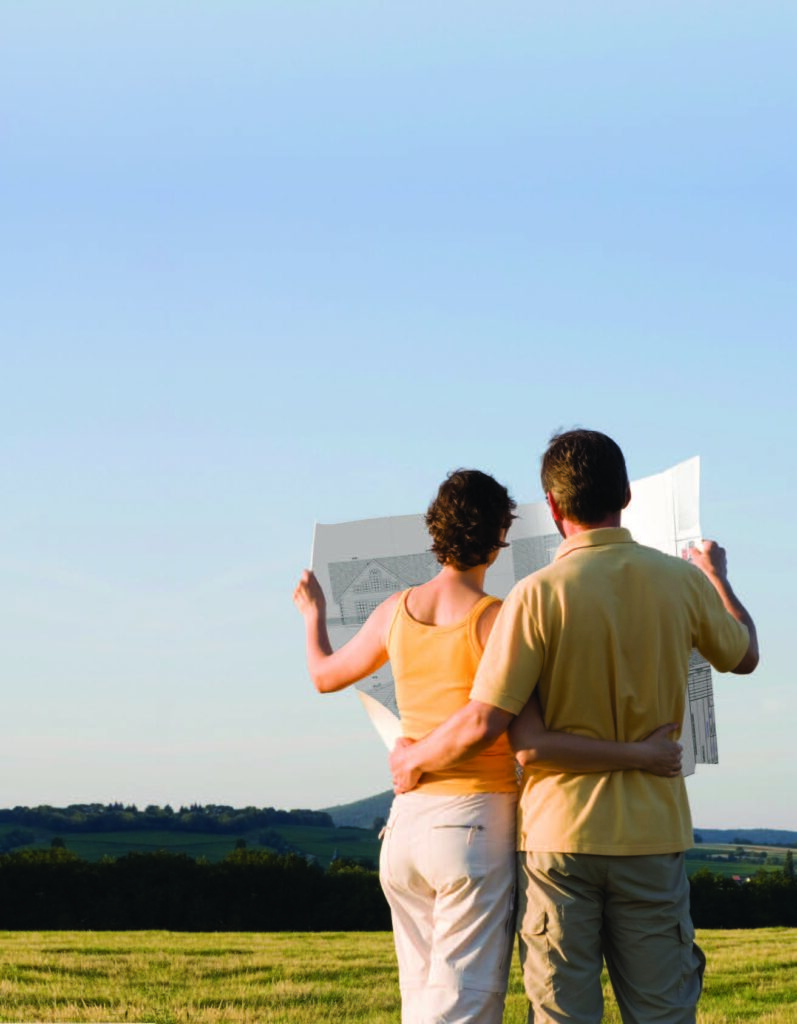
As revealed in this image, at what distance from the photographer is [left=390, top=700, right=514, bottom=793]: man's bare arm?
13.1 ft

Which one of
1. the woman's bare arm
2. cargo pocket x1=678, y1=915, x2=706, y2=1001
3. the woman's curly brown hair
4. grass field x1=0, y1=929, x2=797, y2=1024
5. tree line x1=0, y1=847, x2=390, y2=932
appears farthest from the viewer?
tree line x1=0, y1=847, x2=390, y2=932

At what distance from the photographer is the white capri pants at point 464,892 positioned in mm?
4125

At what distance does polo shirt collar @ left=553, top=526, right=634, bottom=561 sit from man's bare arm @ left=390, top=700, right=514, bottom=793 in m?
0.59

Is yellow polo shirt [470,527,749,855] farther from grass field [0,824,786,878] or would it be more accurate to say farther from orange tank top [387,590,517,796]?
grass field [0,824,786,878]

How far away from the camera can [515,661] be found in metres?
3.97

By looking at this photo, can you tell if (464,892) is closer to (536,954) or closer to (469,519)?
(536,954)

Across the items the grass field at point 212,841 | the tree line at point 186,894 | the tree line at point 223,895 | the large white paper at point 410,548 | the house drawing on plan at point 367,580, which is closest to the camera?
the large white paper at point 410,548

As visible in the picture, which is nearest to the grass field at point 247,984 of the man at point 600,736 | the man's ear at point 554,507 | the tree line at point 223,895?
the man at point 600,736

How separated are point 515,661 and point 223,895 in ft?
110

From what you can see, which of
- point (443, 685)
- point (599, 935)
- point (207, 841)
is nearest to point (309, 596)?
point (443, 685)

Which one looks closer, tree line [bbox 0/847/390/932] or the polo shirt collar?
the polo shirt collar

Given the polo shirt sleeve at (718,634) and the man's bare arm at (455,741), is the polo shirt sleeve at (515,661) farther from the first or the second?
the polo shirt sleeve at (718,634)

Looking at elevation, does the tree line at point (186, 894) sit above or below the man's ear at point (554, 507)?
below

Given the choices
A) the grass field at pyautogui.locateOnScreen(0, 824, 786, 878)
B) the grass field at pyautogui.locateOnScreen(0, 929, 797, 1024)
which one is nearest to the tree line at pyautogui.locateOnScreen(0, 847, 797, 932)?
the grass field at pyautogui.locateOnScreen(0, 929, 797, 1024)
